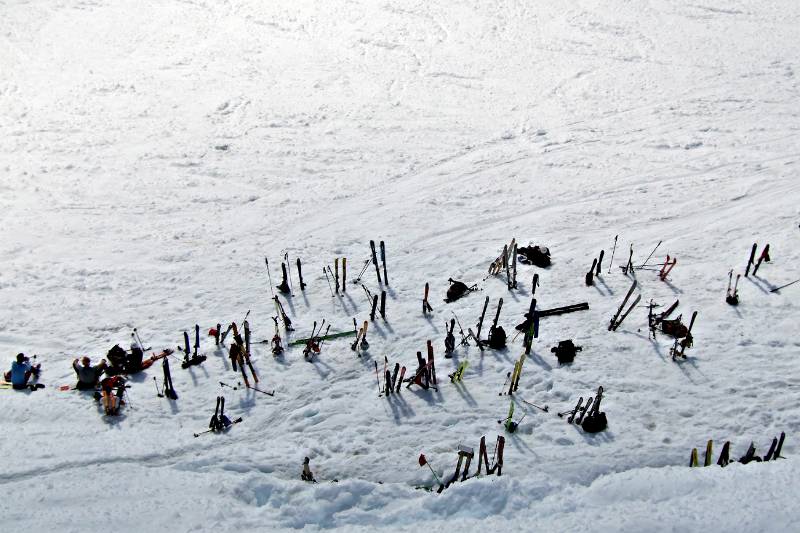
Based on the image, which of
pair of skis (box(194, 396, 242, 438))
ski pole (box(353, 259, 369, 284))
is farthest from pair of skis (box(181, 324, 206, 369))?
ski pole (box(353, 259, 369, 284))

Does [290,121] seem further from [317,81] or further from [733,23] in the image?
[733,23]

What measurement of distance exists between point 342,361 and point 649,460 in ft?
15.1

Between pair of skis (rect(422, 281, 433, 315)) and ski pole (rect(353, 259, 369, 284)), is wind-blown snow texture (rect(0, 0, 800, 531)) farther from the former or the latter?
ski pole (rect(353, 259, 369, 284))

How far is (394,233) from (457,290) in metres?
3.03

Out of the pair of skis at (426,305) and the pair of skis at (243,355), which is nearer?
the pair of skis at (243,355)

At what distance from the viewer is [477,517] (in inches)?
313

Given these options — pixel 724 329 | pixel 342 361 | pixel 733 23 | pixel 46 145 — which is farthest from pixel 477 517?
pixel 733 23

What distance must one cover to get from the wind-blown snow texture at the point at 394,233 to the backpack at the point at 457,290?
339mm

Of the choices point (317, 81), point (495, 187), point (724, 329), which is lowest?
point (724, 329)

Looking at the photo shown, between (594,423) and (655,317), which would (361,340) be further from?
(655,317)

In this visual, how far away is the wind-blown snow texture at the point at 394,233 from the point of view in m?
8.66

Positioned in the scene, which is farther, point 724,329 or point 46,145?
point 46,145

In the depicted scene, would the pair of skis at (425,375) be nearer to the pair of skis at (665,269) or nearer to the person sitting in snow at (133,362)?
the person sitting in snow at (133,362)

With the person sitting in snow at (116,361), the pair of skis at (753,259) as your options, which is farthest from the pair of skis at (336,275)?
the pair of skis at (753,259)
